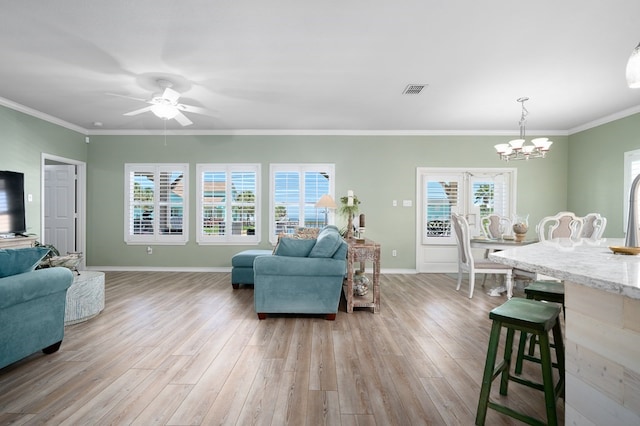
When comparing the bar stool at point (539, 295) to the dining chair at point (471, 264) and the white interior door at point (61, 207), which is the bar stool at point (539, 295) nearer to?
the dining chair at point (471, 264)

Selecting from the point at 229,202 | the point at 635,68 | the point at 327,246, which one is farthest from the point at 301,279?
the point at 229,202

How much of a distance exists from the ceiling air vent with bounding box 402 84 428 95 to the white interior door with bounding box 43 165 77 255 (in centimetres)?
627

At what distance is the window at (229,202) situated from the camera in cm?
606

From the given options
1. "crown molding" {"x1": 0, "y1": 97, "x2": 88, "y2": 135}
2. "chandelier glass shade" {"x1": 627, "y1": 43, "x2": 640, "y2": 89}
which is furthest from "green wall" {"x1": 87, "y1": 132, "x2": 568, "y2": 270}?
"chandelier glass shade" {"x1": 627, "y1": 43, "x2": 640, "y2": 89}

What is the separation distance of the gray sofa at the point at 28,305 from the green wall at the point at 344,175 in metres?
3.59

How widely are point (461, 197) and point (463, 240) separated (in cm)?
189

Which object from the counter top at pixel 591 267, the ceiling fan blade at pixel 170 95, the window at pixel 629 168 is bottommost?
the counter top at pixel 591 267

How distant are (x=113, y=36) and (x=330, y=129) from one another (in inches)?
149

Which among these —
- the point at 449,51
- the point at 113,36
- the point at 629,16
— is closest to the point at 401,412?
the point at 449,51

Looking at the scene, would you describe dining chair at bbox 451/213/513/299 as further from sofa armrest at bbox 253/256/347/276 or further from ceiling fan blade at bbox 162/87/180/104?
ceiling fan blade at bbox 162/87/180/104

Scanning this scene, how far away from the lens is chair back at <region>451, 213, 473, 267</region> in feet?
14.2

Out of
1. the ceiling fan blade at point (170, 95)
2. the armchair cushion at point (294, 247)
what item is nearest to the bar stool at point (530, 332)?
the armchair cushion at point (294, 247)

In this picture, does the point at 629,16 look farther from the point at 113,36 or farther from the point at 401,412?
the point at 113,36

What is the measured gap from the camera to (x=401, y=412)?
71.1 inches
